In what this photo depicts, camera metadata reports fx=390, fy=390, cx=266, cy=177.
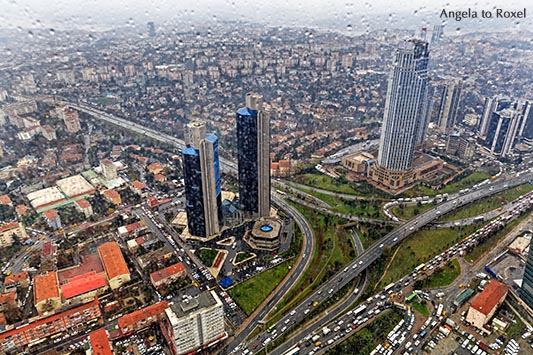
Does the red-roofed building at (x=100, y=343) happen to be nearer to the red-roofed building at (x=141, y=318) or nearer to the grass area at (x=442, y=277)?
the red-roofed building at (x=141, y=318)

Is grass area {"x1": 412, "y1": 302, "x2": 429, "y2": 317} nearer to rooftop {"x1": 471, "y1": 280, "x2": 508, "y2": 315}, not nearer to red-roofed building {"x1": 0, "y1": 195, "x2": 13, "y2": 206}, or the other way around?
rooftop {"x1": 471, "y1": 280, "x2": 508, "y2": 315}

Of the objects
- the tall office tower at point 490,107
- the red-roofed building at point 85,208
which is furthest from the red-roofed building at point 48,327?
the tall office tower at point 490,107

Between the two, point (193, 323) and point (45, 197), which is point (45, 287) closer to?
point (193, 323)

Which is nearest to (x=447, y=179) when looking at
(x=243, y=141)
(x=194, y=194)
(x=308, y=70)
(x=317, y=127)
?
(x=317, y=127)

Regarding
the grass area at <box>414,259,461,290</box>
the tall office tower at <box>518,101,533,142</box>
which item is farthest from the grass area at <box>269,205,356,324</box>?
the tall office tower at <box>518,101,533,142</box>

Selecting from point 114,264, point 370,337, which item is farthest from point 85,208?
point 370,337

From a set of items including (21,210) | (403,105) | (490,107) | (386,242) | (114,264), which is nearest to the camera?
(114,264)
